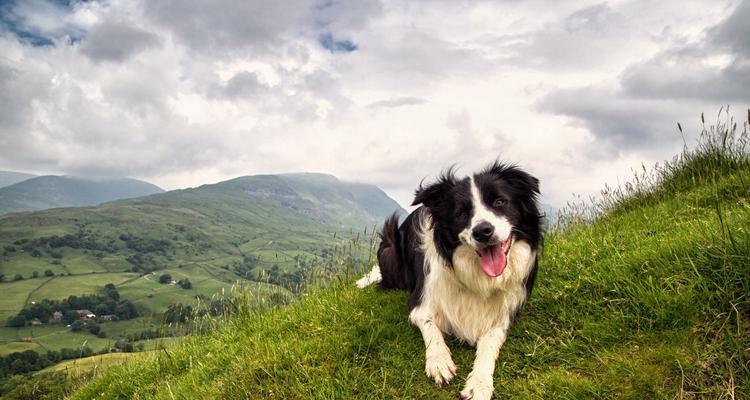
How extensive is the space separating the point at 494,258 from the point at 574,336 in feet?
3.82

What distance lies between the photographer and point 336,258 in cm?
980

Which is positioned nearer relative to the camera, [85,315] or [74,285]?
[85,315]

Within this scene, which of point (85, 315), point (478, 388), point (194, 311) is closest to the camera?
point (478, 388)

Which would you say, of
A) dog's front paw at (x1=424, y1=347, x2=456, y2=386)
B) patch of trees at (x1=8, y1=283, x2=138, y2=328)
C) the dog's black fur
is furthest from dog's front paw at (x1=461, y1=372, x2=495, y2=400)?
patch of trees at (x1=8, y1=283, x2=138, y2=328)

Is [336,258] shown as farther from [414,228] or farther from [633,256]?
[633,256]

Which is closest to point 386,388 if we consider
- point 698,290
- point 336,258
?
point 698,290

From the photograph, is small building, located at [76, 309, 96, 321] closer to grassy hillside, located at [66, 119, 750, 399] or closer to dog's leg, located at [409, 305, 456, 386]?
grassy hillside, located at [66, 119, 750, 399]

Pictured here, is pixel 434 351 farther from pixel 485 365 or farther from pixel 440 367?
pixel 485 365

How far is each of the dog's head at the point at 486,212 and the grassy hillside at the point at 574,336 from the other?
3.18 ft

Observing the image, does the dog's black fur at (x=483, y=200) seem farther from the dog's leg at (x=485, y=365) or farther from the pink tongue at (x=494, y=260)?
the dog's leg at (x=485, y=365)

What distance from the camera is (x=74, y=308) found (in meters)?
134

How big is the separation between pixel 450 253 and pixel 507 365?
129 centimetres

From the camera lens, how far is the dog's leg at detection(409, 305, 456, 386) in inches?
184

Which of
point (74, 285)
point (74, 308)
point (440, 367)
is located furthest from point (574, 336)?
point (74, 285)
